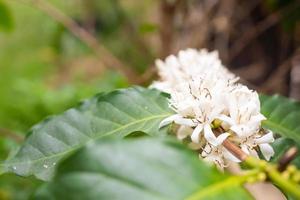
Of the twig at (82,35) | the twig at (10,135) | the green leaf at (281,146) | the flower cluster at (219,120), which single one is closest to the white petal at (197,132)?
the flower cluster at (219,120)

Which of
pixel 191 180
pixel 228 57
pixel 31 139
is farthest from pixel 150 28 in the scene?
pixel 191 180

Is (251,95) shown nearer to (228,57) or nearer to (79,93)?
(79,93)

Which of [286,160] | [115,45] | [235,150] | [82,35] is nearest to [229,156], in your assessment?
[235,150]

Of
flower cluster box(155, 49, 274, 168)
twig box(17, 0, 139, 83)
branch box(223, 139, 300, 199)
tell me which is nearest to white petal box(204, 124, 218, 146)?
flower cluster box(155, 49, 274, 168)

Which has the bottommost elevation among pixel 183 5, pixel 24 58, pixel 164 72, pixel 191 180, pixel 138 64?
pixel 191 180

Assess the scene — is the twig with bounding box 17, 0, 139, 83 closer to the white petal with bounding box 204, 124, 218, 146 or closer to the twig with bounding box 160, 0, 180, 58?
the twig with bounding box 160, 0, 180, 58

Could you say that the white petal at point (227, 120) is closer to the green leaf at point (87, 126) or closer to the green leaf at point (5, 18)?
the green leaf at point (87, 126)

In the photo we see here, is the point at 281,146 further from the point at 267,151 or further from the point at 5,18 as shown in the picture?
the point at 5,18
